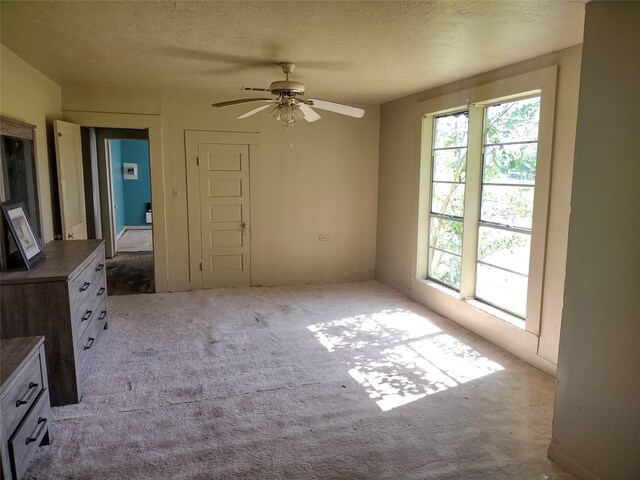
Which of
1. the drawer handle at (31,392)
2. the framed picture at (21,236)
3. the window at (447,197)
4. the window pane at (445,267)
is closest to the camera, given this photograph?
the drawer handle at (31,392)

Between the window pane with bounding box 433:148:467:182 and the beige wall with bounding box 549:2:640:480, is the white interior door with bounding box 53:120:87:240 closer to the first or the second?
the window pane with bounding box 433:148:467:182

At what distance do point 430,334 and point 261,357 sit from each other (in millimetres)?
1586

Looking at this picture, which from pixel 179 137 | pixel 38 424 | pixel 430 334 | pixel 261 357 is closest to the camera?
pixel 38 424

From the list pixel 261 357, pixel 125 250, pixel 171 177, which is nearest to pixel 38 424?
pixel 261 357

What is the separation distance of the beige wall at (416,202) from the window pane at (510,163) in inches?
12.6

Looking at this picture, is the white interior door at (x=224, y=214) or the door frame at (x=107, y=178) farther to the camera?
the door frame at (x=107, y=178)

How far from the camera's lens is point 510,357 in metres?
3.68

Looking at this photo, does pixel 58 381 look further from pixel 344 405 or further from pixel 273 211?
pixel 273 211

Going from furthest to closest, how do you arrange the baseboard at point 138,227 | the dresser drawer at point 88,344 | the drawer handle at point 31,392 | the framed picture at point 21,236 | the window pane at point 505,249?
the baseboard at point 138,227 → the window pane at point 505,249 → the dresser drawer at point 88,344 → the framed picture at point 21,236 → the drawer handle at point 31,392

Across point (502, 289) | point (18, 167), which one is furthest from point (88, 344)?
point (502, 289)

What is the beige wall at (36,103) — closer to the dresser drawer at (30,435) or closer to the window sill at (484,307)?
the dresser drawer at (30,435)

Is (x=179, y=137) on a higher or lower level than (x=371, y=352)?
higher

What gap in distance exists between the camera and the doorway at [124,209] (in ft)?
20.8

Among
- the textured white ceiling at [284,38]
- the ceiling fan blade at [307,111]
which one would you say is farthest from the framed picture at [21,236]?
the ceiling fan blade at [307,111]
